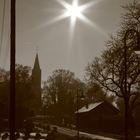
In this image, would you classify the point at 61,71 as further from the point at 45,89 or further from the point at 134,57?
the point at 134,57

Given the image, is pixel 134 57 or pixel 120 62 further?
pixel 120 62

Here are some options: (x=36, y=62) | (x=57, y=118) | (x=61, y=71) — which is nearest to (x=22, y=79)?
(x=61, y=71)

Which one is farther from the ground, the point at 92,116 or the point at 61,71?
the point at 61,71

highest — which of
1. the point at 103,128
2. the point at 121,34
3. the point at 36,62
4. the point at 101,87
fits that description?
the point at 36,62

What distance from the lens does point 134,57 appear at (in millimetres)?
41844

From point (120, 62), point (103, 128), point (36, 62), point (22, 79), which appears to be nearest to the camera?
point (120, 62)

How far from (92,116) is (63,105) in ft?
146

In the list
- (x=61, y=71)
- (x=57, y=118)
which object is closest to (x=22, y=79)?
(x=61, y=71)

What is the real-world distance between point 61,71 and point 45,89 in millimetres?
8034

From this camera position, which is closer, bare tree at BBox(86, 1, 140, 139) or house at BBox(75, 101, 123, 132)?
bare tree at BBox(86, 1, 140, 139)

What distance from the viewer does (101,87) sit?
53750 mm

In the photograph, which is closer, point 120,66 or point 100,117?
point 120,66

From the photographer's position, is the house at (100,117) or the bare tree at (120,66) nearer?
the bare tree at (120,66)

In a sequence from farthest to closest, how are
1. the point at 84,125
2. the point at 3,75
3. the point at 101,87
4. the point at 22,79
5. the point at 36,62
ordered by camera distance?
the point at 36,62, the point at 3,75, the point at 22,79, the point at 84,125, the point at 101,87
